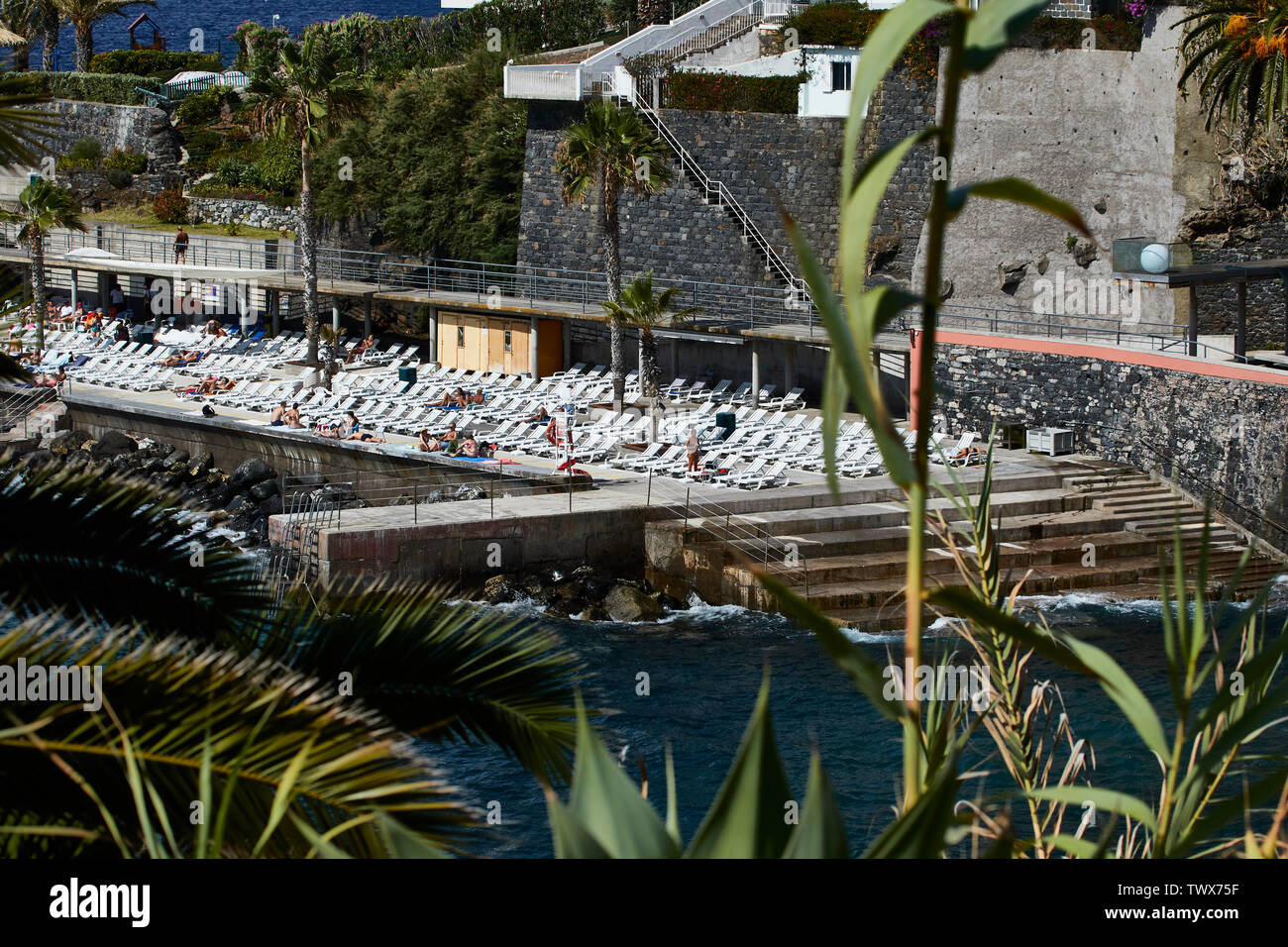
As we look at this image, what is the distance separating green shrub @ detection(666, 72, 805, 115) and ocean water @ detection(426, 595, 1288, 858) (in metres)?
16.6

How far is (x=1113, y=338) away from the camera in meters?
30.5

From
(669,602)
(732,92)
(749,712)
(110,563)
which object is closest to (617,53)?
(732,92)

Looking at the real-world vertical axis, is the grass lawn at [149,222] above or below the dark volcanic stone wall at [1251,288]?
above

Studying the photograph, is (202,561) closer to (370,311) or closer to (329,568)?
(329,568)

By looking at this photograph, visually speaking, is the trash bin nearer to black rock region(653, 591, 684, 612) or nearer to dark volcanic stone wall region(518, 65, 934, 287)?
black rock region(653, 591, 684, 612)

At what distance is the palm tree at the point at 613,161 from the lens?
3117 cm

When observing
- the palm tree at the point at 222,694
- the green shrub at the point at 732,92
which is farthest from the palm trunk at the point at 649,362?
the palm tree at the point at 222,694

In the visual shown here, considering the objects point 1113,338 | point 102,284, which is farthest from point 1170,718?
point 102,284

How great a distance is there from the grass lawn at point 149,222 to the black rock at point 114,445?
13.6 meters

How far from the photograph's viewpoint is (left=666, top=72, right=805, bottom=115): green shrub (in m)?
36.4

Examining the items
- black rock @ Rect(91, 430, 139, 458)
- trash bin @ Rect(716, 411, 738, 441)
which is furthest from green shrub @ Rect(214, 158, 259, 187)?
trash bin @ Rect(716, 411, 738, 441)

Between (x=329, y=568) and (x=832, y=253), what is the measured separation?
16.5 metres

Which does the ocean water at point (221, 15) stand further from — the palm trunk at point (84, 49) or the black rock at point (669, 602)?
the black rock at point (669, 602)

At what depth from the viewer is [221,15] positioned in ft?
496
